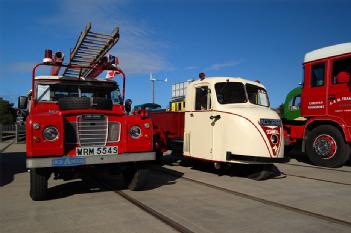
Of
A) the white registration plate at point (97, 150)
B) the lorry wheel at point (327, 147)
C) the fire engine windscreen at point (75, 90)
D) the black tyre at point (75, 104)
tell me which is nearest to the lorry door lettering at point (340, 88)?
the lorry wheel at point (327, 147)

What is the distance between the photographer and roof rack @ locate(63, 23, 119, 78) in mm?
7578

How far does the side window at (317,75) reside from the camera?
10523 mm

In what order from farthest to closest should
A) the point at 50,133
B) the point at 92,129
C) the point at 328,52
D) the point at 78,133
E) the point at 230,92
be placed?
the point at 328,52, the point at 230,92, the point at 92,129, the point at 78,133, the point at 50,133

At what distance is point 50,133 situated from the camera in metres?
5.54

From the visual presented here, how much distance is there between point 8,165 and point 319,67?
9.55 metres

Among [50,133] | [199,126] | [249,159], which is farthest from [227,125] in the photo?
[50,133]

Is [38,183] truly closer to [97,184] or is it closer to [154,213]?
[97,184]

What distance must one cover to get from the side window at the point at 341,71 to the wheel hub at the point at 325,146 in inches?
62.5

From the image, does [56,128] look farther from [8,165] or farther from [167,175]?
[8,165]

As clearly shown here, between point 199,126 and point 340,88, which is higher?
point 340,88

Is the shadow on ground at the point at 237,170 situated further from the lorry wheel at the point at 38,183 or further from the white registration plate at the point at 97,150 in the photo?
the lorry wheel at the point at 38,183

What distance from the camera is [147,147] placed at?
247 inches

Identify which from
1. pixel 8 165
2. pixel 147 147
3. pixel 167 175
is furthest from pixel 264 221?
pixel 8 165

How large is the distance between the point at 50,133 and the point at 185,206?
233cm
